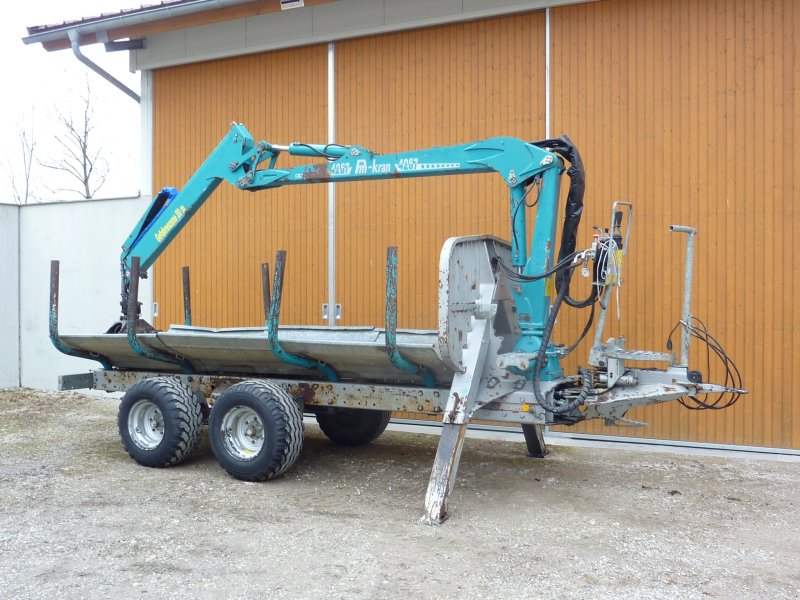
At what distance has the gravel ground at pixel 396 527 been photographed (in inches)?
173

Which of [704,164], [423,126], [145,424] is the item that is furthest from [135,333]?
[704,164]

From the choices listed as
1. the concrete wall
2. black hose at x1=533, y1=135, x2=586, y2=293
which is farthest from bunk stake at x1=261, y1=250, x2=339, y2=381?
the concrete wall

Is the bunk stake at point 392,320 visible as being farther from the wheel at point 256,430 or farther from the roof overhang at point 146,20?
the roof overhang at point 146,20

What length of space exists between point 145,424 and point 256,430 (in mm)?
1347

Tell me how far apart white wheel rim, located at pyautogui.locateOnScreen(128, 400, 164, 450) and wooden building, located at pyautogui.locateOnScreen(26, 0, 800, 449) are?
3126 millimetres

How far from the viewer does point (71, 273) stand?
12164mm

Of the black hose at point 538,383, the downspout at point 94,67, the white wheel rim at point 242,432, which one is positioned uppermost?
the downspout at point 94,67

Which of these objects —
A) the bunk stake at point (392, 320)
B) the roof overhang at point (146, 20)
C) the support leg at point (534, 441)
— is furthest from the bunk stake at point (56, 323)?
the support leg at point (534, 441)

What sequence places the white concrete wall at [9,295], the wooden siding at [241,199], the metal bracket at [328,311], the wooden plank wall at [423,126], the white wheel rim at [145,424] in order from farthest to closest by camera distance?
the white concrete wall at [9,295]
the wooden siding at [241,199]
the metal bracket at [328,311]
the wooden plank wall at [423,126]
the white wheel rim at [145,424]

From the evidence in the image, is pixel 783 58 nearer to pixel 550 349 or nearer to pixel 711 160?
pixel 711 160

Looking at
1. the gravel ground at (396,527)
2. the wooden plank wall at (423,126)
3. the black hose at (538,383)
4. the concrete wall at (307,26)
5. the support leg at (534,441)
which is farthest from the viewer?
the concrete wall at (307,26)

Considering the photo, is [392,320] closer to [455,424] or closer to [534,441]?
[455,424]

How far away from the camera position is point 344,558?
4.79m

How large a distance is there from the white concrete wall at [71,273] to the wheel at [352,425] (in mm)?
4488
